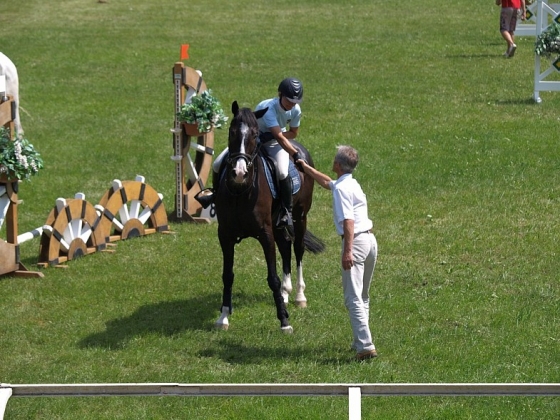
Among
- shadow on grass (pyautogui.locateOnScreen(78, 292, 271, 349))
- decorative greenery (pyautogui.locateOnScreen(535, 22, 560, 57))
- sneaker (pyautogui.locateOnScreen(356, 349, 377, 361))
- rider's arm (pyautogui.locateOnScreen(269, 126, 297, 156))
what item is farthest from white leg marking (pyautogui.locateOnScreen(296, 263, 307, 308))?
decorative greenery (pyautogui.locateOnScreen(535, 22, 560, 57))

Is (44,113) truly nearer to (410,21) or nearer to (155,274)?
(155,274)

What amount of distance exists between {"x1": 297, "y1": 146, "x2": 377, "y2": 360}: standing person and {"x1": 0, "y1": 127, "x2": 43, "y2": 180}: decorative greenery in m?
4.83

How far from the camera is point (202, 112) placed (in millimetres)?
15945

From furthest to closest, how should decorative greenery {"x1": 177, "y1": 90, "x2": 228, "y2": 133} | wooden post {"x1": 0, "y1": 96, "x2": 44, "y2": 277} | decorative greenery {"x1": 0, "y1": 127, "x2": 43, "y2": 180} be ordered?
decorative greenery {"x1": 177, "y1": 90, "x2": 228, "y2": 133} → wooden post {"x1": 0, "y1": 96, "x2": 44, "y2": 277} → decorative greenery {"x1": 0, "y1": 127, "x2": 43, "y2": 180}

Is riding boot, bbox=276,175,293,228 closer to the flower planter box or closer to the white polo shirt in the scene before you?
the white polo shirt

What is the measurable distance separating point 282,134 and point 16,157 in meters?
3.70

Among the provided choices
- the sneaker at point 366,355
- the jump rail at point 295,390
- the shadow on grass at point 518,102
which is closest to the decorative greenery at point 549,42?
the shadow on grass at point 518,102

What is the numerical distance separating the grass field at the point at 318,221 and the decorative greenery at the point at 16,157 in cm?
153

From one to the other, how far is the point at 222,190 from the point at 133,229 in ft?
16.1

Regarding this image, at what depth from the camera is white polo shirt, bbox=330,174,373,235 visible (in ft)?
32.0

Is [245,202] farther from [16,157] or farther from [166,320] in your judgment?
[16,157]

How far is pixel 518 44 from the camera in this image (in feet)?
96.7

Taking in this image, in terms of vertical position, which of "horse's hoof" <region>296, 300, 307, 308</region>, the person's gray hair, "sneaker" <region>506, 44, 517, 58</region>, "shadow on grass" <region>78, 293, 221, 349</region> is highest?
the person's gray hair

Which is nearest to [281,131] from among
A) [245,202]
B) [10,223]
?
[245,202]
